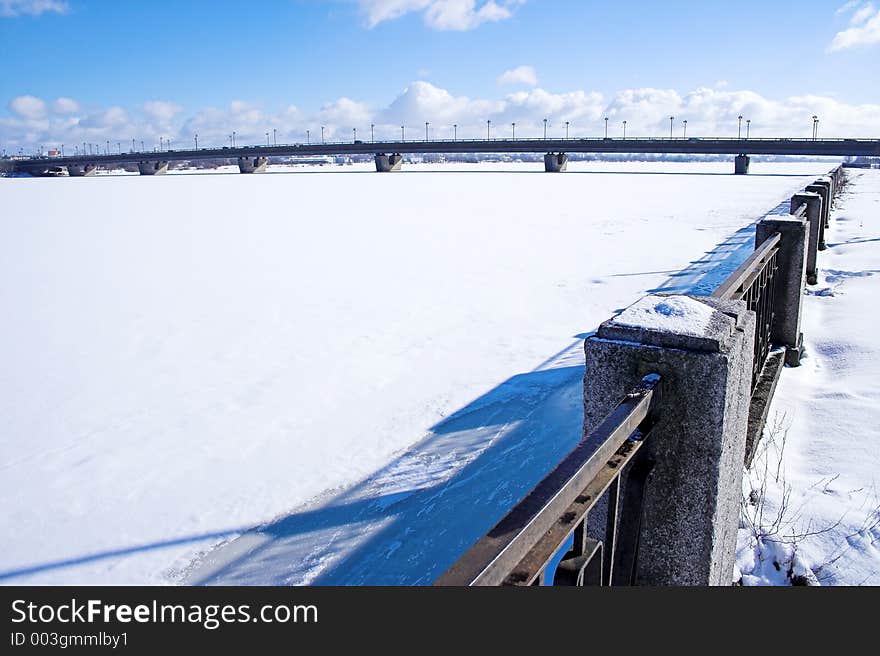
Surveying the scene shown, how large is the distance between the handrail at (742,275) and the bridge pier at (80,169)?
129 metres

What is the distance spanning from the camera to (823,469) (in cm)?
472

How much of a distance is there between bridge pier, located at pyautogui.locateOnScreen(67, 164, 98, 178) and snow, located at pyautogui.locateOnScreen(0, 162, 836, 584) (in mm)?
112534

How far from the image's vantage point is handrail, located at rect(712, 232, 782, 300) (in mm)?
3625

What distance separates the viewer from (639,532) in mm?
2549

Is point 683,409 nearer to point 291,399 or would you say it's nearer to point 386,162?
point 291,399

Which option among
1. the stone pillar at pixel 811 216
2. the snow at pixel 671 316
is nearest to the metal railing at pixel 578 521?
the snow at pixel 671 316

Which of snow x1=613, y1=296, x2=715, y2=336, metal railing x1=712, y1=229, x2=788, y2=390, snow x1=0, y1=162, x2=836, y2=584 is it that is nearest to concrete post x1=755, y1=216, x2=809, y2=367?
metal railing x1=712, y1=229, x2=788, y2=390

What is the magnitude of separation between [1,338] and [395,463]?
24.8ft

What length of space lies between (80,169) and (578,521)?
443 ft

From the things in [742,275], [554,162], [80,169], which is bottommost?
[742,275]

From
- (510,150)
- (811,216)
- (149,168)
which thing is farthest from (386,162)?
(811,216)

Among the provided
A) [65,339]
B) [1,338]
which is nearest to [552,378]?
[65,339]

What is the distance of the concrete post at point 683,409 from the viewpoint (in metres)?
2.35
